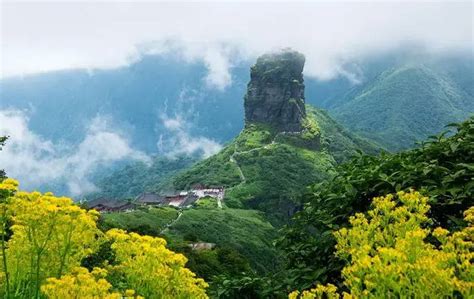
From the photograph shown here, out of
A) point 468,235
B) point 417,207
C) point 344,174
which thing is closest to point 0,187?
point 417,207

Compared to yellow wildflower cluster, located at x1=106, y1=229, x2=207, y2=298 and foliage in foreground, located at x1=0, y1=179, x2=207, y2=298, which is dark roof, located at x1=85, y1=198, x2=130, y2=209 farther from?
yellow wildflower cluster, located at x1=106, y1=229, x2=207, y2=298

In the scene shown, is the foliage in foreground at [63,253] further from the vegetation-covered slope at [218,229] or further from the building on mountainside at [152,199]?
the building on mountainside at [152,199]

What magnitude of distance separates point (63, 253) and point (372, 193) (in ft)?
18.4

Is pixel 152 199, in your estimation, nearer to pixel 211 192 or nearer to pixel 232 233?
pixel 211 192

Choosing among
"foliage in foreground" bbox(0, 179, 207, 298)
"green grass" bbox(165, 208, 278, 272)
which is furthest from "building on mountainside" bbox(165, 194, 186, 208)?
"foliage in foreground" bbox(0, 179, 207, 298)

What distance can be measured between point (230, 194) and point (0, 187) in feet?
591

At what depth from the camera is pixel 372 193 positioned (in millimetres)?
9609

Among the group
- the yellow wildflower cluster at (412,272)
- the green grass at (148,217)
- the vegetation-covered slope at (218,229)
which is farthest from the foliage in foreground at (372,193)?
the green grass at (148,217)

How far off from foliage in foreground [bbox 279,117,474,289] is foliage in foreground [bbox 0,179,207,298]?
3.15m

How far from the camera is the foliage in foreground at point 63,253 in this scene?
6.28m

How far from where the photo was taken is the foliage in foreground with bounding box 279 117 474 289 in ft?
28.3

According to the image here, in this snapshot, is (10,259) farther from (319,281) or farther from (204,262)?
(204,262)

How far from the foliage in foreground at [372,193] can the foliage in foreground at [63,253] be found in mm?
3153

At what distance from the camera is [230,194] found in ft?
610
